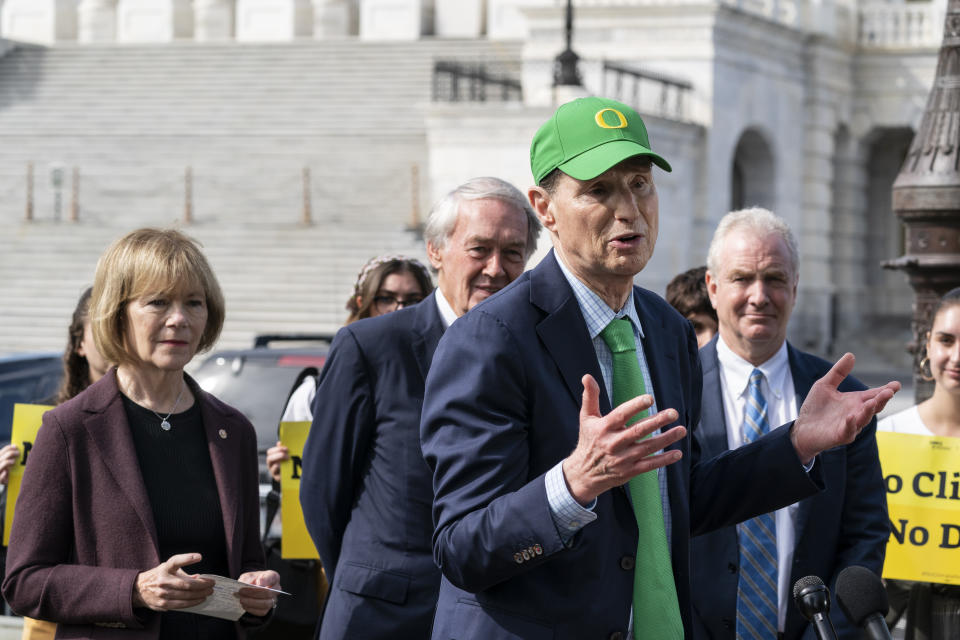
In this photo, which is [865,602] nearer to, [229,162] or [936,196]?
[936,196]

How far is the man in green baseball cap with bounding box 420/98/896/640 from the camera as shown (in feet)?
10.6

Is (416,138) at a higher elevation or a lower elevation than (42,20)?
lower

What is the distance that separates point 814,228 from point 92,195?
14666 mm

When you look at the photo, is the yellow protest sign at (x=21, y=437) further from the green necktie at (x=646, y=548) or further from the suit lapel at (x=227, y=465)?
the green necktie at (x=646, y=548)

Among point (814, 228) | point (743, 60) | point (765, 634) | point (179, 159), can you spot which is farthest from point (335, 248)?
point (765, 634)

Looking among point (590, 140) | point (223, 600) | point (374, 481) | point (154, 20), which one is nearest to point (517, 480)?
point (590, 140)

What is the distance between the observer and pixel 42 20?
42.2 meters

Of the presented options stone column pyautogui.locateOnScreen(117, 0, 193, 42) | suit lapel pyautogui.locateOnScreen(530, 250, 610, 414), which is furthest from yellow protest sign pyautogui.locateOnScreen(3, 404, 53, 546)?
stone column pyautogui.locateOnScreen(117, 0, 193, 42)

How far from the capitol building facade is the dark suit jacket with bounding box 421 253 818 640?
18523 mm

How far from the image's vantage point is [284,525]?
6289 mm

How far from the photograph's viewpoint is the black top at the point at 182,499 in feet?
14.3

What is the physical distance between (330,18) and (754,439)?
35844mm

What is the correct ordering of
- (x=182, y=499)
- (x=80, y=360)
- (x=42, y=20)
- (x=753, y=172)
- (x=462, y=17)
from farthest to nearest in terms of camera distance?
(x=42, y=20)
(x=462, y=17)
(x=753, y=172)
(x=80, y=360)
(x=182, y=499)

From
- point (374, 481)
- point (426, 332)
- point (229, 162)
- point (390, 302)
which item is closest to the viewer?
point (374, 481)
